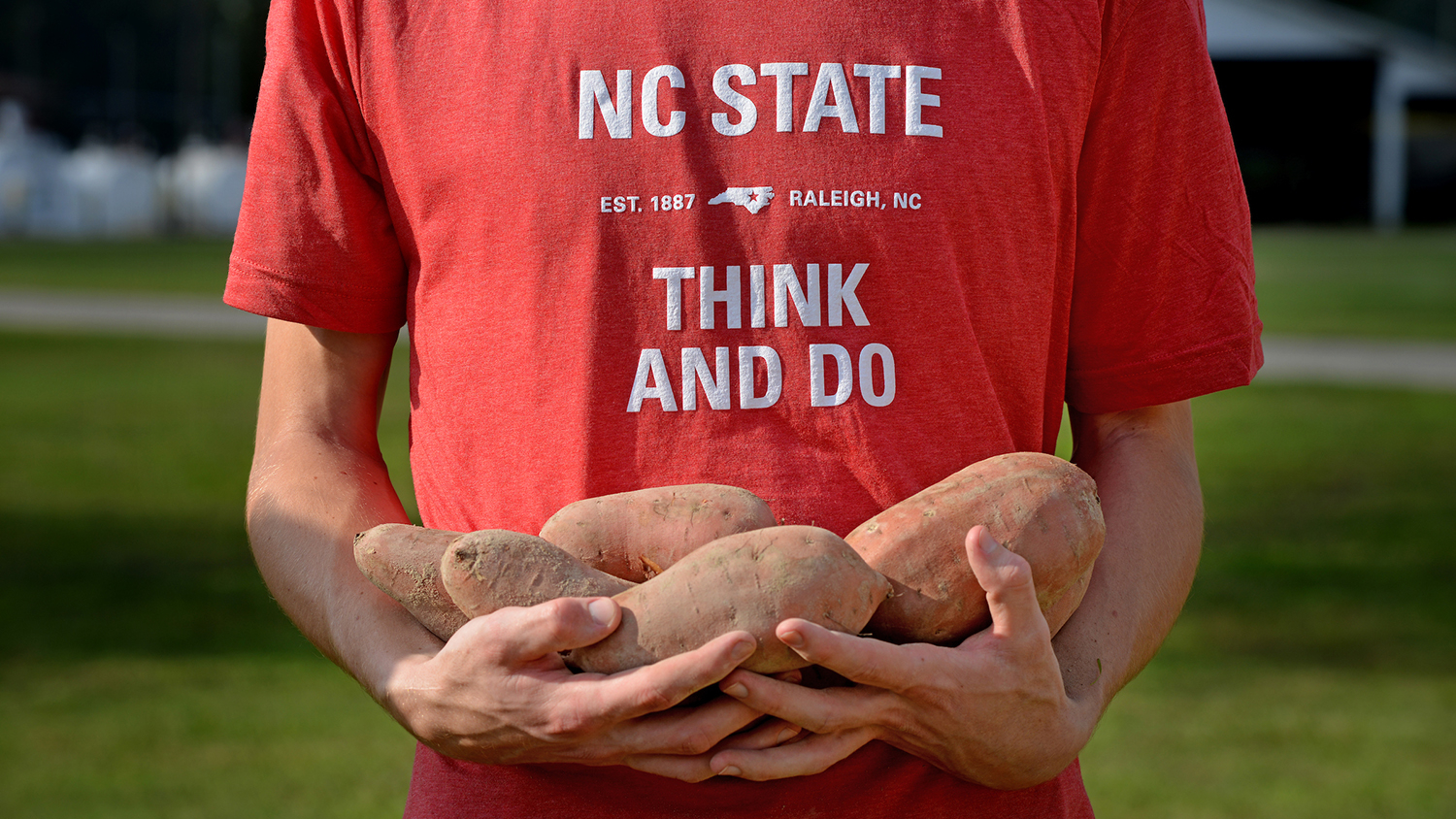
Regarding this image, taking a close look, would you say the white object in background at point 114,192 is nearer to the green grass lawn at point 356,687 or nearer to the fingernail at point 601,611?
the green grass lawn at point 356,687

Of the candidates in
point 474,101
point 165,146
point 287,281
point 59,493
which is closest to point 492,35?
point 474,101

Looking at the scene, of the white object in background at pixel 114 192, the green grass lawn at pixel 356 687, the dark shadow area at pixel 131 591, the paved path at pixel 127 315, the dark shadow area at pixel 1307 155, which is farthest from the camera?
the white object in background at pixel 114 192

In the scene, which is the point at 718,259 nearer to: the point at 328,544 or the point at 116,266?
the point at 328,544

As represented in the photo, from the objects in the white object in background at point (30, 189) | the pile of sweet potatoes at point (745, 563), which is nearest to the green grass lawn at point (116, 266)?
the white object in background at point (30, 189)

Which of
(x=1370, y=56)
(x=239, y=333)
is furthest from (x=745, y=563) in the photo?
(x=1370, y=56)

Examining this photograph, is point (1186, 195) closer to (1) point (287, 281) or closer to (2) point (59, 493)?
(1) point (287, 281)

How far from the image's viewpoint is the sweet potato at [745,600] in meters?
1.40

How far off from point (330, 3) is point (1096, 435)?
1.15 m

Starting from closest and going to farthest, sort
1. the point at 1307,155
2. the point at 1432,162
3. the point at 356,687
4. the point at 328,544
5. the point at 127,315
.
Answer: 1. the point at 328,544
2. the point at 356,687
3. the point at 127,315
4. the point at 1307,155
5. the point at 1432,162

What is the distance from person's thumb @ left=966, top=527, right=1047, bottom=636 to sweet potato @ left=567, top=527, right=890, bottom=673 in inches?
4.6

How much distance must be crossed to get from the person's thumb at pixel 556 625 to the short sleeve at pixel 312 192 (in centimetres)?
59

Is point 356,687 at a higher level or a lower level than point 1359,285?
lower

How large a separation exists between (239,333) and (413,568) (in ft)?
60.0

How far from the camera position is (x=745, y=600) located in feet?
4.61
